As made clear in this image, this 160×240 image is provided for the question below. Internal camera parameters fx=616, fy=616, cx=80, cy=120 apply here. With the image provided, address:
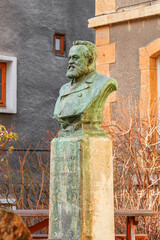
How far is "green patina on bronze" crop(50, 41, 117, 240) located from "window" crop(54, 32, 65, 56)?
7935mm

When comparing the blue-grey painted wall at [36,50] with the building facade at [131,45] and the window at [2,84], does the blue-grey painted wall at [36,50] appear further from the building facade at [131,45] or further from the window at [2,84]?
the building facade at [131,45]

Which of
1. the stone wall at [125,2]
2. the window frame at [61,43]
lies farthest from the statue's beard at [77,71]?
the window frame at [61,43]

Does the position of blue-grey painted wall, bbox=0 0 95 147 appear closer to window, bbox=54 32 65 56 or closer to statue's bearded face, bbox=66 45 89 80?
window, bbox=54 32 65 56

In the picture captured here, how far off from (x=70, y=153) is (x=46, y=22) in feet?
27.4

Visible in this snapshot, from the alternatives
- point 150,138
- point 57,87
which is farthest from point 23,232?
point 57,87

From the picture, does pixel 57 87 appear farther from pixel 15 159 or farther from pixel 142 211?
pixel 142 211

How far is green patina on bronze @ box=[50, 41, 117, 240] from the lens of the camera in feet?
18.9

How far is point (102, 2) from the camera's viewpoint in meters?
10.8

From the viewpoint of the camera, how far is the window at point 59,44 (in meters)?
14.1

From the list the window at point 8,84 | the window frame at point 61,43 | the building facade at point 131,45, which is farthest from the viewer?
the window frame at point 61,43

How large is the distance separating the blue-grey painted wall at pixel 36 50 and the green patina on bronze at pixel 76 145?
Result: 684 cm

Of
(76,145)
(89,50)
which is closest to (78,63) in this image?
(89,50)

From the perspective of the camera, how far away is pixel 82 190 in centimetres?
575

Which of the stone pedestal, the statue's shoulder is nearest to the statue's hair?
Result: the statue's shoulder
